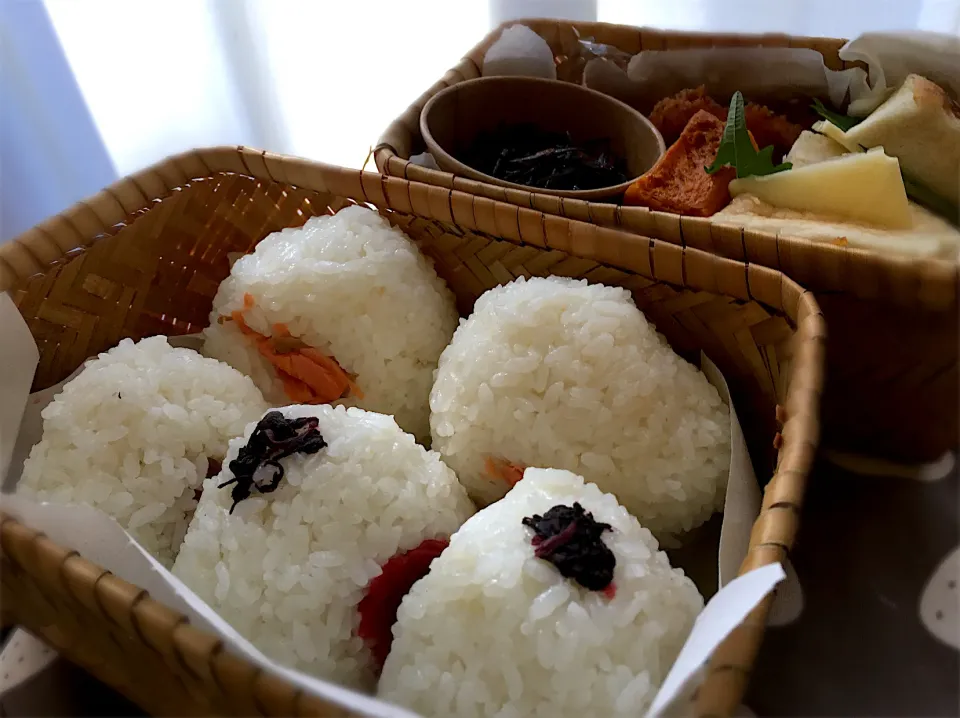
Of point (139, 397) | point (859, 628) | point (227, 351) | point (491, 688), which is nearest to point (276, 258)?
point (227, 351)

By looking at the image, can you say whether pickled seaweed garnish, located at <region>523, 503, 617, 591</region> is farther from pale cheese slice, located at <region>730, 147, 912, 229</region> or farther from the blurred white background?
Result: the blurred white background

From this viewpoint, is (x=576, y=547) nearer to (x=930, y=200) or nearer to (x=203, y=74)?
(x=930, y=200)

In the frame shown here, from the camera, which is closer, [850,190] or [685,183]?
[850,190]

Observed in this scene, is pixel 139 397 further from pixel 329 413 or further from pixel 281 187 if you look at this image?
pixel 281 187

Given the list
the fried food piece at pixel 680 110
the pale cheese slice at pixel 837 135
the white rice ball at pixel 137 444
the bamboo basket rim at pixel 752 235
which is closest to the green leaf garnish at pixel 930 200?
the pale cheese slice at pixel 837 135

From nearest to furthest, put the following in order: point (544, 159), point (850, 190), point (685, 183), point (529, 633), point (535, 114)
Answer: point (529, 633), point (850, 190), point (685, 183), point (544, 159), point (535, 114)

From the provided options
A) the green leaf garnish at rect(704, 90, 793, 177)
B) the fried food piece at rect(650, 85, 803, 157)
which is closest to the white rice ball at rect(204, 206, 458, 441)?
the green leaf garnish at rect(704, 90, 793, 177)

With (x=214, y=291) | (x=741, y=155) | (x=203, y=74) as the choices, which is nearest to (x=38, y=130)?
(x=203, y=74)
